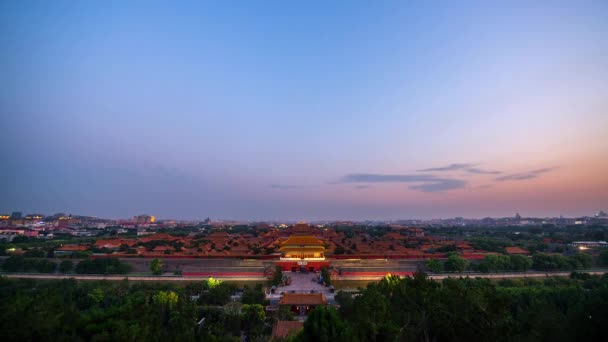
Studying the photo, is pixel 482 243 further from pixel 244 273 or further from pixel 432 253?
pixel 244 273

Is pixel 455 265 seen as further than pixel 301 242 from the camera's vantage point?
No

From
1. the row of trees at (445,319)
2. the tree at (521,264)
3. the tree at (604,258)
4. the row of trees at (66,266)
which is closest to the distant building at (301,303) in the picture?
the row of trees at (445,319)

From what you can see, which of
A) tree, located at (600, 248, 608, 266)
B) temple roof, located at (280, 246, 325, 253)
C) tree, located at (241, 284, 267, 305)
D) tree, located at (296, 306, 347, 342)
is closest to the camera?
tree, located at (296, 306, 347, 342)

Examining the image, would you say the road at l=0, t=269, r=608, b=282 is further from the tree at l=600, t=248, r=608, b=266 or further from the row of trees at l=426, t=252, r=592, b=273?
the tree at l=600, t=248, r=608, b=266

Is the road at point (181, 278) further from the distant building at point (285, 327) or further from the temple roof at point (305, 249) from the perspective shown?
the distant building at point (285, 327)

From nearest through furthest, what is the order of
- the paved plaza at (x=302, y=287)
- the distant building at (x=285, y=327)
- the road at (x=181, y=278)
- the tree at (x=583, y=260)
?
the distant building at (x=285, y=327), the paved plaza at (x=302, y=287), the road at (x=181, y=278), the tree at (x=583, y=260)

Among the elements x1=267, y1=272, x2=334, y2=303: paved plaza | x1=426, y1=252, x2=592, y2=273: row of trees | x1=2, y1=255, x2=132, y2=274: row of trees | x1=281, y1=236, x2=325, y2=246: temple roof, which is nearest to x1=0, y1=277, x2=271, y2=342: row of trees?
x1=267, y1=272, x2=334, y2=303: paved plaza

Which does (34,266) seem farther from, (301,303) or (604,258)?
(604,258)

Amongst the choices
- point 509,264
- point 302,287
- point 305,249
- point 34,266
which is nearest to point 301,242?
point 305,249
